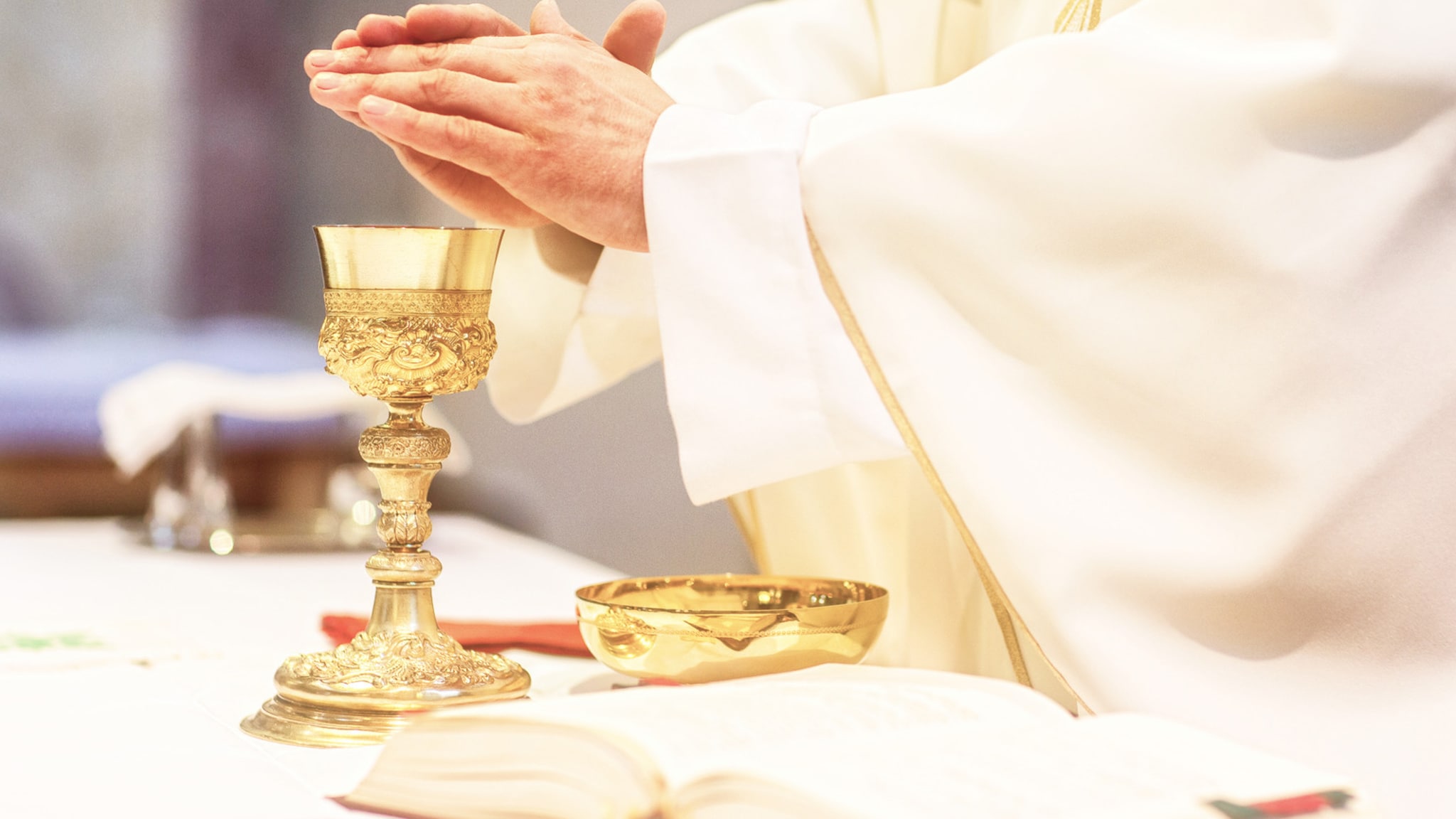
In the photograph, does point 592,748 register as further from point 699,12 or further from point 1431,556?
point 699,12

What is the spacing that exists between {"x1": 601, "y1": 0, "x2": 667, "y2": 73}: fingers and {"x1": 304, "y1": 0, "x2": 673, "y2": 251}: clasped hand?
92mm

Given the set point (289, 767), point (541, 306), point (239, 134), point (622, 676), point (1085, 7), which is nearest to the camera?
point (289, 767)

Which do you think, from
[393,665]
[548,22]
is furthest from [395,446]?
[548,22]

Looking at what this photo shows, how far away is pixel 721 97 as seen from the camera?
60.8 inches

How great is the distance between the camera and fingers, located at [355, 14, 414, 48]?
104cm

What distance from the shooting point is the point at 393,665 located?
3.03ft

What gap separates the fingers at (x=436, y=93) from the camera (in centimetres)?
97

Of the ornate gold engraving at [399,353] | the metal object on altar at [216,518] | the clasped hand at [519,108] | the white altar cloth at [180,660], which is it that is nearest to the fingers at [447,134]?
the clasped hand at [519,108]

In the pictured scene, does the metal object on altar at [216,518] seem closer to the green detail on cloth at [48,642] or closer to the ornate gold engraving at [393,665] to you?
the green detail on cloth at [48,642]

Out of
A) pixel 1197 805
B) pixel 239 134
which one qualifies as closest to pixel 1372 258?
pixel 1197 805

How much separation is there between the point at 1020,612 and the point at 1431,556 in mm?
241

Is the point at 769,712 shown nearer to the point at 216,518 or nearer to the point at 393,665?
the point at 393,665

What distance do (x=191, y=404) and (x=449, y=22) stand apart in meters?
1.42

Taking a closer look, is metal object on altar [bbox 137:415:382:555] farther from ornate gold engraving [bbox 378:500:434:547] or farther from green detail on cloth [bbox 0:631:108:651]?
ornate gold engraving [bbox 378:500:434:547]
